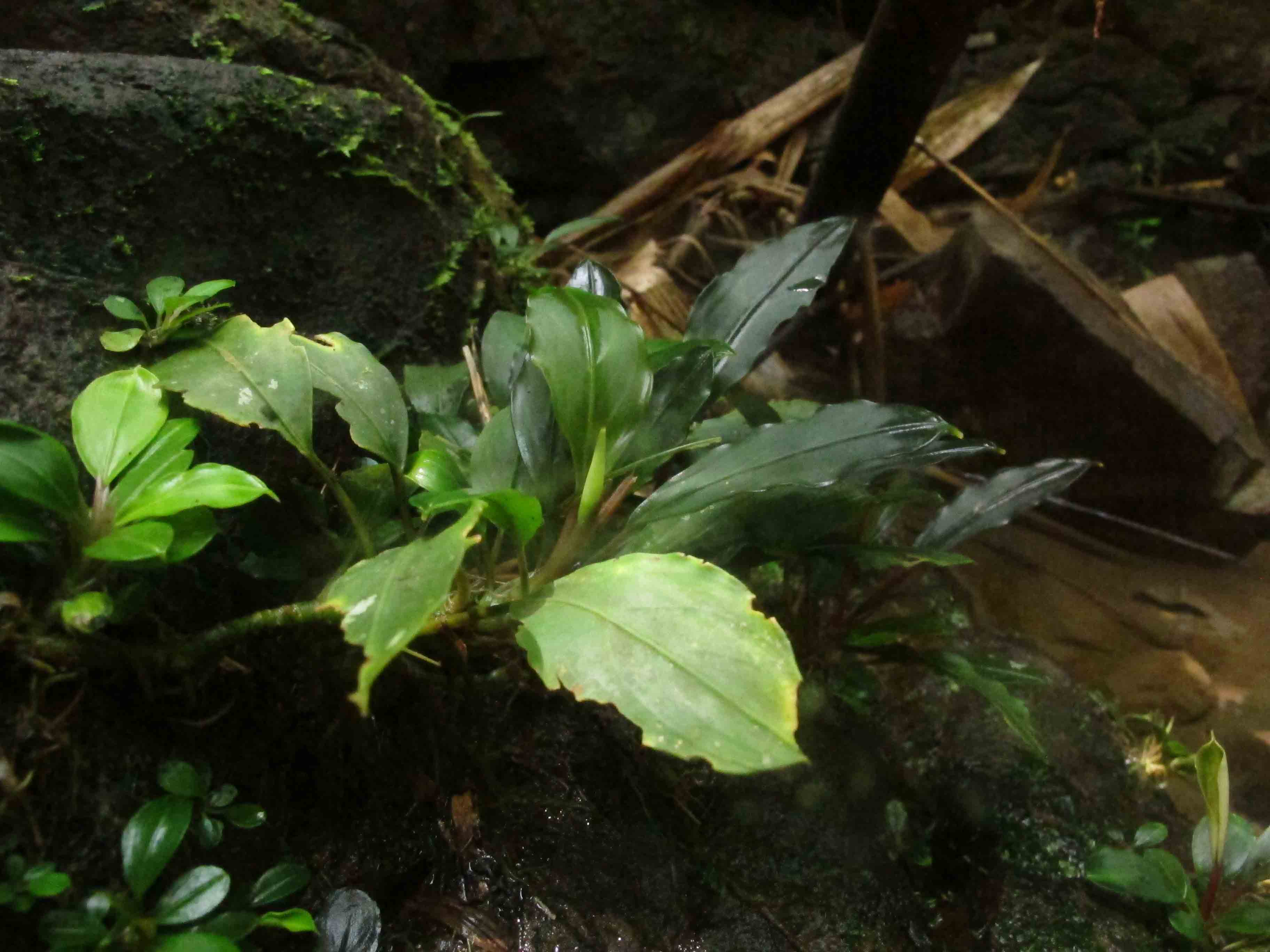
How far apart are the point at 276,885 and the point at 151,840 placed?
155 millimetres

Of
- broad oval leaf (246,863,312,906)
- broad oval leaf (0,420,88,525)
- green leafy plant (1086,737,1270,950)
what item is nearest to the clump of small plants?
broad oval leaf (0,420,88,525)

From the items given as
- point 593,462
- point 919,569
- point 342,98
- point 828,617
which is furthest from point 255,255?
point 919,569

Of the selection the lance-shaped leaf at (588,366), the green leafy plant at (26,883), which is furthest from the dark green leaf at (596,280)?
the green leafy plant at (26,883)

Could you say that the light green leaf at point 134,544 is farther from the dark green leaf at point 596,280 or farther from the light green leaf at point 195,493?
the dark green leaf at point 596,280

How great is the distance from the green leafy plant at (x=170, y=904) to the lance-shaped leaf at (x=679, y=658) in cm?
43

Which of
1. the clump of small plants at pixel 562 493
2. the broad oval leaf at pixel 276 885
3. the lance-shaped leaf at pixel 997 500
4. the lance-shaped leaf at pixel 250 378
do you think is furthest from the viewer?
the lance-shaped leaf at pixel 997 500

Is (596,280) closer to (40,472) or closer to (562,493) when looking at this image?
(562,493)

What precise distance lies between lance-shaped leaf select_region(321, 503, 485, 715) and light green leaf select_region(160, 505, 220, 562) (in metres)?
0.15

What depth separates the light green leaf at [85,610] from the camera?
0.90 m

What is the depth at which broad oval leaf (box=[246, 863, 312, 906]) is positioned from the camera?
1.01m

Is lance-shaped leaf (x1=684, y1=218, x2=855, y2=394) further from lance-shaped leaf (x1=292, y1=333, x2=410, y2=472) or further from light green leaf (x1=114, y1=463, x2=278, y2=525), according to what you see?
light green leaf (x1=114, y1=463, x2=278, y2=525)

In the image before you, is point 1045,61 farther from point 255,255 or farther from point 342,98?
point 255,255

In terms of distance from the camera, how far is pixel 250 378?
1167mm

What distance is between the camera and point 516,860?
4.30ft
